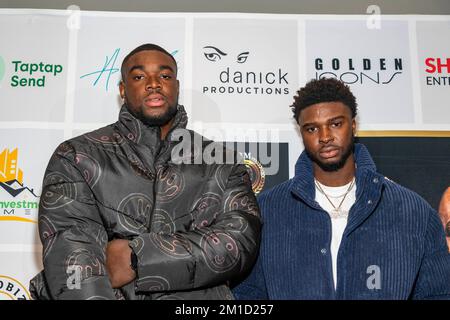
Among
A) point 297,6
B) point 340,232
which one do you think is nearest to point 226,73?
point 297,6

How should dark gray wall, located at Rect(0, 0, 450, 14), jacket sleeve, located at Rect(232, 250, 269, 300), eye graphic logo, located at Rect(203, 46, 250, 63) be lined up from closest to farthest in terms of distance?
jacket sleeve, located at Rect(232, 250, 269, 300) → eye graphic logo, located at Rect(203, 46, 250, 63) → dark gray wall, located at Rect(0, 0, 450, 14)

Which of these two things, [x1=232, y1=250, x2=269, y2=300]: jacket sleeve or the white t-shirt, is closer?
the white t-shirt

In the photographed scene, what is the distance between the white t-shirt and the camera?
2.07m

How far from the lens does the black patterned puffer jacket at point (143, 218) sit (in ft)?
5.52

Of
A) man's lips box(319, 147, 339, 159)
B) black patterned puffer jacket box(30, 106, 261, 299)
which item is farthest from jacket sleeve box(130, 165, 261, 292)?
man's lips box(319, 147, 339, 159)

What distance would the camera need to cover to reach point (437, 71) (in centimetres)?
283

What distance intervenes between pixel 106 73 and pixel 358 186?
54.1 inches

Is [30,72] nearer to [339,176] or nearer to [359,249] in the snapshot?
[339,176]

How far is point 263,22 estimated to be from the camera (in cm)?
288

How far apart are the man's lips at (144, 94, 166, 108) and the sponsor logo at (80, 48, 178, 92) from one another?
0.76m

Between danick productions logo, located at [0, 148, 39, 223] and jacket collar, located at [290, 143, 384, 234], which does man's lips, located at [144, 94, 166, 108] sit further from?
danick productions logo, located at [0, 148, 39, 223]

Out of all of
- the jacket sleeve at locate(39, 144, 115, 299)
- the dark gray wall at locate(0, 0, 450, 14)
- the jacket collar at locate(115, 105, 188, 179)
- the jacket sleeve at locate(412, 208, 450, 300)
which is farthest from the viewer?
the dark gray wall at locate(0, 0, 450, 14)

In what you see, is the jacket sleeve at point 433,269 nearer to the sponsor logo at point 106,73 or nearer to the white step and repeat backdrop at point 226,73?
the white step and repeat backdrop at point 226,73

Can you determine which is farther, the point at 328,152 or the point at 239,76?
the point at 239,76
